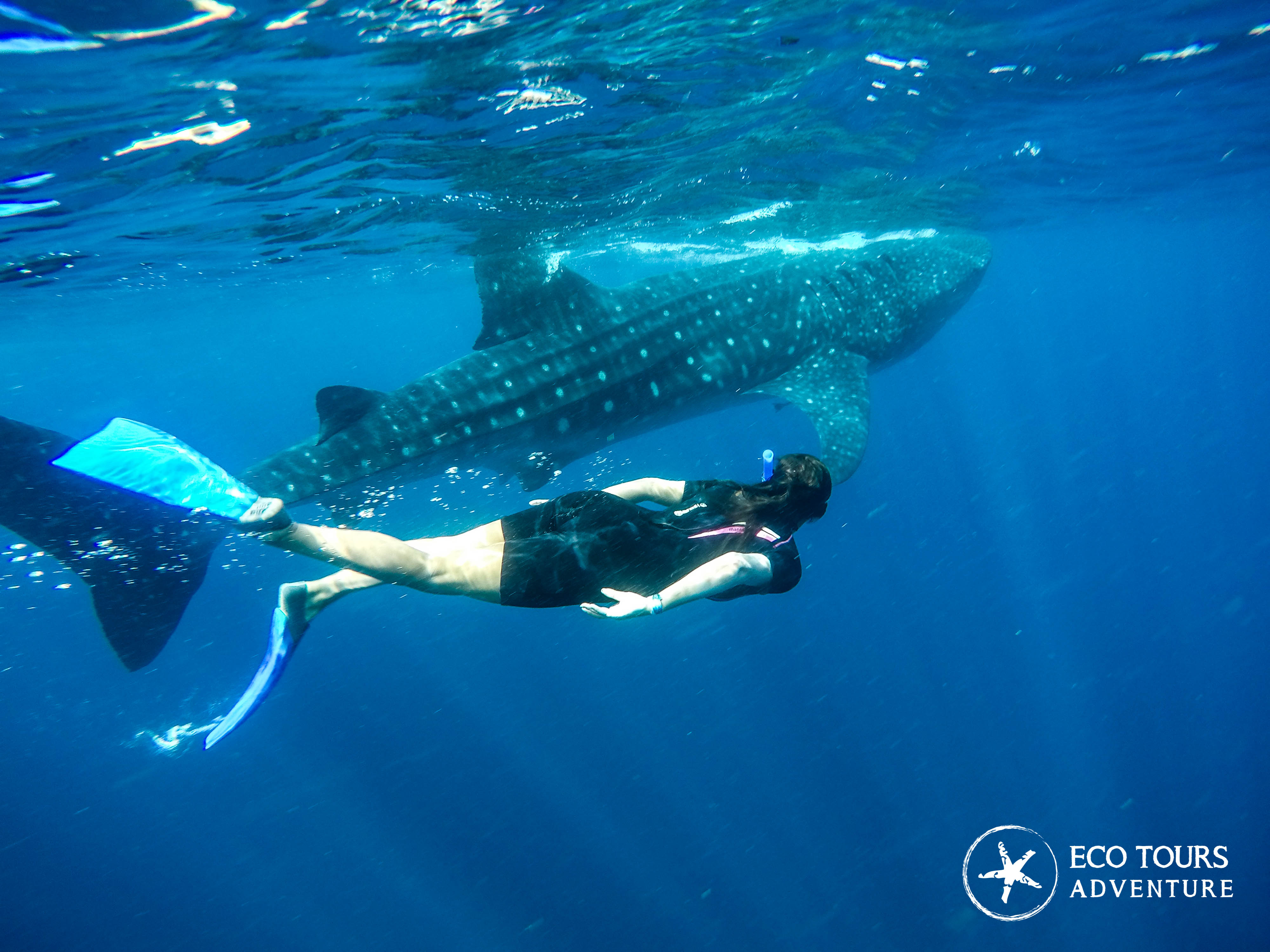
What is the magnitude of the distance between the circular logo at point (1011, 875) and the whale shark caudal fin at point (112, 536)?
62.1 ft

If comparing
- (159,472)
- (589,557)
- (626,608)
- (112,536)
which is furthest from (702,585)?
(112,536)

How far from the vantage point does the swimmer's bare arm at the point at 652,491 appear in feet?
17.9

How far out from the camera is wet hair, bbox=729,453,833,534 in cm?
454

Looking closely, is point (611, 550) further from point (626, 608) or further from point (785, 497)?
point (785, 497)

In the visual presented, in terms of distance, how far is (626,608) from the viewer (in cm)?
357

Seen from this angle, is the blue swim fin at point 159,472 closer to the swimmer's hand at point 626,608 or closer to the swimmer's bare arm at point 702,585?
the swimmer's hand at point 626,608

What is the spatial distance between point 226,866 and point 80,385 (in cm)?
6221

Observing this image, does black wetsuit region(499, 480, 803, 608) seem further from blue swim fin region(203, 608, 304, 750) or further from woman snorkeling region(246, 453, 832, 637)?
blue swim fin region(203, 608, 304, 750)

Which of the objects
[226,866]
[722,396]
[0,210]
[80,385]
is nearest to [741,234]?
[722,396]

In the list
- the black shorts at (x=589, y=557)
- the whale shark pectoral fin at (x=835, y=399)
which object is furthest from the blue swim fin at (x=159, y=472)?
the whale shark pectoral fin at (x=835, y=399)

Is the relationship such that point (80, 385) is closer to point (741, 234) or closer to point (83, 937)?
point (83, 937)

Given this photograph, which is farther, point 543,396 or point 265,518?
point 543,396

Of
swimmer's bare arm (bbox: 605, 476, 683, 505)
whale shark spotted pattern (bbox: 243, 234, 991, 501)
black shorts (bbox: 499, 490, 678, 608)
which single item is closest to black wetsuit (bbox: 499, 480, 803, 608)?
black shorts (bbox: 499, 490, 678, 608)

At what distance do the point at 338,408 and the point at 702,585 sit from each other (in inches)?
192
